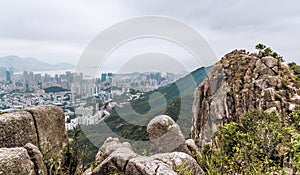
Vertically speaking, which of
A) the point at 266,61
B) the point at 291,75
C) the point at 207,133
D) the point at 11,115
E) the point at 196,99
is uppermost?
the point at 266,61

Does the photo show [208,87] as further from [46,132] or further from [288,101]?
[46,132]

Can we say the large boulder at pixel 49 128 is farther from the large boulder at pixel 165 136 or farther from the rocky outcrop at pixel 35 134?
the large boulder at pixel 165 136

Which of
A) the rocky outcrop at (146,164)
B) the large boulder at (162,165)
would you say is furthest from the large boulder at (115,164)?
the large boulder at (162,165)

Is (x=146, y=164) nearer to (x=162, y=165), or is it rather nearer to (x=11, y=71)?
(x=162, y=165)

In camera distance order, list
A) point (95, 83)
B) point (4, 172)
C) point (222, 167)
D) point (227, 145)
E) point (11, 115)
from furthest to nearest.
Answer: point (95, 83) → point (227, 145) → point (222, 167) → point (11, 115) → point (4, 172)

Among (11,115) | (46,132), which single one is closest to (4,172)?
(11,115)

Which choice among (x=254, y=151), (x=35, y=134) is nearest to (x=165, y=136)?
(x=254, y=151)
